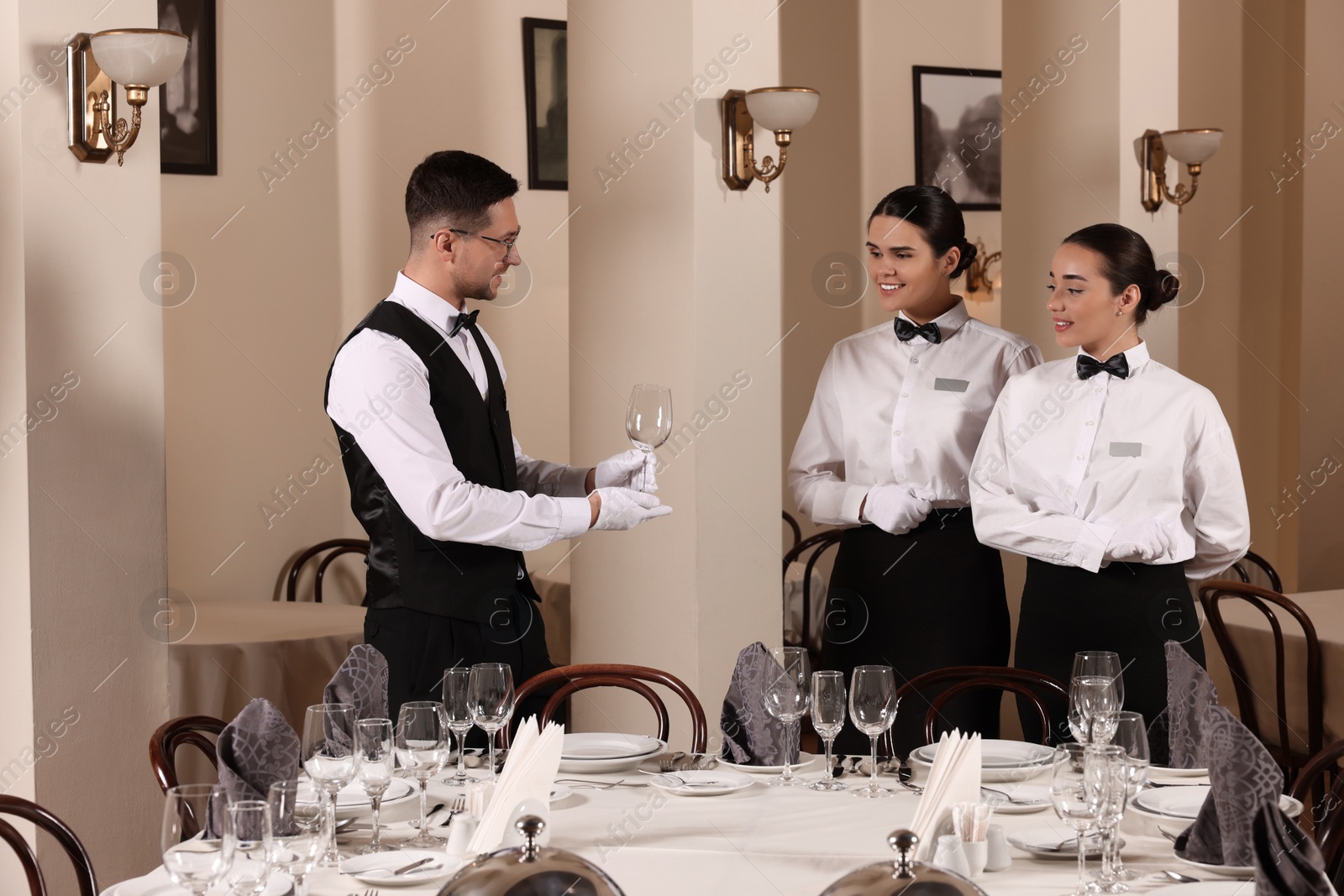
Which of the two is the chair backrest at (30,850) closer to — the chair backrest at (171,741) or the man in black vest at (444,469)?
the chair backrest at (171,741)

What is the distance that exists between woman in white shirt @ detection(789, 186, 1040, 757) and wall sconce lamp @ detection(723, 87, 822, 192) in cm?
37

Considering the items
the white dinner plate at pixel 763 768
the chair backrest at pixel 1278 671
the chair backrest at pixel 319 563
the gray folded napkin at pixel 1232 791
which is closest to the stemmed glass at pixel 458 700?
the white dinner plate at pixel 763 768

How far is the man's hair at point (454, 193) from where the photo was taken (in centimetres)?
288

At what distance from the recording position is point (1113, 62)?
4.64 m

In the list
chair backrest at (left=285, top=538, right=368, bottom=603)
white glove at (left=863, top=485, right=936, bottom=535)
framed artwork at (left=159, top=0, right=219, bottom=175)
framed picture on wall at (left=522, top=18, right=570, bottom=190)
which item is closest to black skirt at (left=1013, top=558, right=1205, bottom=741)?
white glove at (left=863, top=485, right=936, bottom=535)

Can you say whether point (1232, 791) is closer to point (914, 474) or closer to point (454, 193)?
point (914, 474)

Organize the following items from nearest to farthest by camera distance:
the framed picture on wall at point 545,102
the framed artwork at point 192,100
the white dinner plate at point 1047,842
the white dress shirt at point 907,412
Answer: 1. the white dinner plate at point 1047,842
2. the white dress shirt at point 907,412
3. the framed artwork at point 192,100
4. the framed picture on wall at point 545,102

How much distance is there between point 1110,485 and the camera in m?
3.10

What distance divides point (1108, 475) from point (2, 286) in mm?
2490

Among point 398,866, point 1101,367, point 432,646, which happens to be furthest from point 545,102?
point 398,866

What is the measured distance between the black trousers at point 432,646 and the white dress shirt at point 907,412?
0.94 meters

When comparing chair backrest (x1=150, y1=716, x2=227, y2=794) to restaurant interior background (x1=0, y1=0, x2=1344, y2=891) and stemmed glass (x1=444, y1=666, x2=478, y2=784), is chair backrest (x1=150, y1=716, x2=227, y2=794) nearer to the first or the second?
stemmed glass (x1=444, y1=666, x2=478, y2=784)

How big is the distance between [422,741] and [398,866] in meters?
0.22

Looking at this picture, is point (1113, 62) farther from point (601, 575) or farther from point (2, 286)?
point (2, 286)
